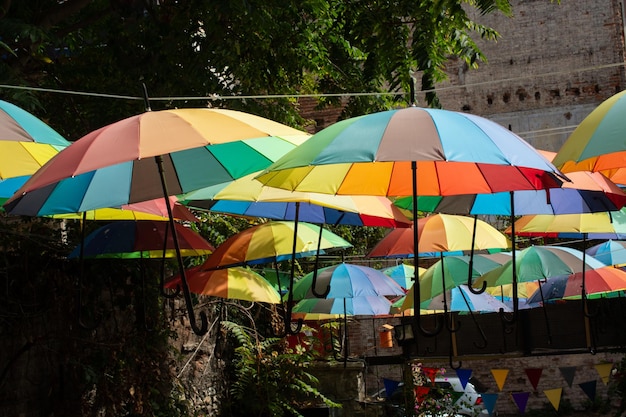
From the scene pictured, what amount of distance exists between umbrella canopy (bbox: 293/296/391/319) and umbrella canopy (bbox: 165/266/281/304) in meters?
2.42

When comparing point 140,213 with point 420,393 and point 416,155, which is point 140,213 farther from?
point 420,393

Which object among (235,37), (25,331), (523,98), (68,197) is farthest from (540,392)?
(68,197)

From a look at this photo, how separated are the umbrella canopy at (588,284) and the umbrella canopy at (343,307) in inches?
79.5

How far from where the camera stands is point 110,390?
326 inches

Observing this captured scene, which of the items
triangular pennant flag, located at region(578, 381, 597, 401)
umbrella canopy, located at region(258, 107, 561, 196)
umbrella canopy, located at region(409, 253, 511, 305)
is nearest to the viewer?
umbrella canopy, located at region(258, 107, 561, 196)

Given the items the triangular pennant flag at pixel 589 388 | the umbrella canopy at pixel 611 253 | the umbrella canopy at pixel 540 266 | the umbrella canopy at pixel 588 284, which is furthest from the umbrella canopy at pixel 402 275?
the umbrella canopy at pixel 540 266

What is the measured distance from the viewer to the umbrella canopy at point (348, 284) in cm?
961

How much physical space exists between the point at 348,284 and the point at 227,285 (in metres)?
1.86

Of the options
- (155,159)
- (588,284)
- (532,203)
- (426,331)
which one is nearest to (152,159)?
(155,159)

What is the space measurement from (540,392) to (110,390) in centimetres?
1456

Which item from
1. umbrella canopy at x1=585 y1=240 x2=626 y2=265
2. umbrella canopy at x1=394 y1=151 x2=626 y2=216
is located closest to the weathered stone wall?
umbrella canopy at x1=585 y1=240 x2=626 y2=265

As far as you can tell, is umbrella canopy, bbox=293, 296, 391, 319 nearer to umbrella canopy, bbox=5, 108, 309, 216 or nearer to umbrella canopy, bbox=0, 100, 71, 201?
umbrella canopy, bbox=5, 108, 309, 216

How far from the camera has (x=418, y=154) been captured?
4441 millimetres

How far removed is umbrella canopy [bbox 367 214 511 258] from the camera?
8.61 meters
